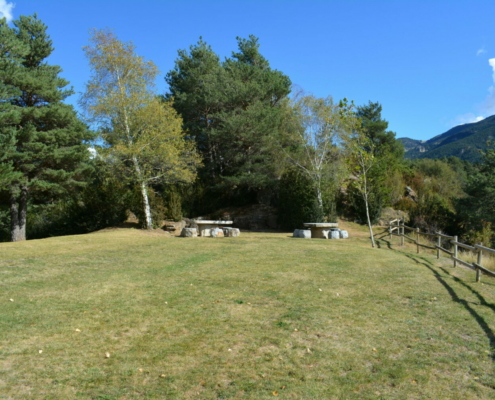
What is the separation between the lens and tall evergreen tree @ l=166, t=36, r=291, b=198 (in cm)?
2683

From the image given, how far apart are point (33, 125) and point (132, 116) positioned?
4.93 m

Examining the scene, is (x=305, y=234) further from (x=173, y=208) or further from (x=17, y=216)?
(x=17, y=216)

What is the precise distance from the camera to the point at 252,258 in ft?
37.5

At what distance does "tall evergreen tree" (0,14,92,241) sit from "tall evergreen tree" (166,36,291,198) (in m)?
8.73

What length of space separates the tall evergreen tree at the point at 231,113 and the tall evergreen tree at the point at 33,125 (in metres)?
8.73

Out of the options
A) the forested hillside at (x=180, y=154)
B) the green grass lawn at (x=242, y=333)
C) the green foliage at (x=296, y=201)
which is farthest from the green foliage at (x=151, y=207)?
the green grass lawn at (x=242, y=333)

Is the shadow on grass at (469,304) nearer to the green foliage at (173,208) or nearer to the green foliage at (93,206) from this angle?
the green foliage at (173,208)

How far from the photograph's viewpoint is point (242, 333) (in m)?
5.21

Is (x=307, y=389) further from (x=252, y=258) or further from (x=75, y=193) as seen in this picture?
(x=75, y=193)

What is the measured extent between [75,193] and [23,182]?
14.3 feet

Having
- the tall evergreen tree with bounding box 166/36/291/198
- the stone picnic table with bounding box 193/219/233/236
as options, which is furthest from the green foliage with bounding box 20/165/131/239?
the tall evergreen tree with bounding box 166/36/291/198

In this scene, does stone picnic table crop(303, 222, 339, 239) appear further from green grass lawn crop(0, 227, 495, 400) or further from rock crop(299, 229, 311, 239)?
green grass lawn crop(0, 227, 495, 400)

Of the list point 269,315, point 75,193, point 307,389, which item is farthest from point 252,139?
point 307,389

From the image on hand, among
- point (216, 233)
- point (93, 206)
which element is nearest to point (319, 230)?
point (216, 233)
